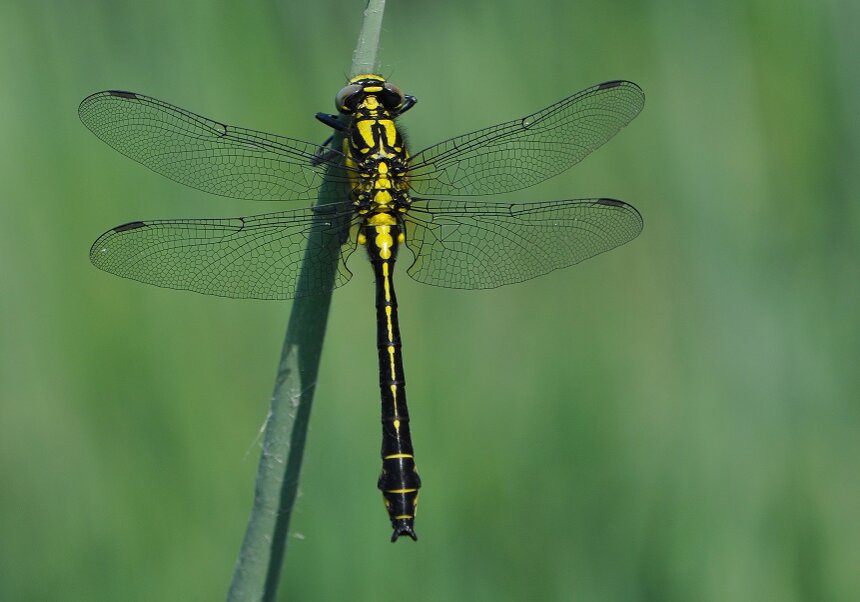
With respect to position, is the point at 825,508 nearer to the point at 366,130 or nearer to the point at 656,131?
the point at 656,131

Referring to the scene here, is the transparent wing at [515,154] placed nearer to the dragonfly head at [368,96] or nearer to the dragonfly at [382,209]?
the dragonfly at [382,209]

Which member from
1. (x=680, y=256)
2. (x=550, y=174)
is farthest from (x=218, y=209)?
(x=680, y=256)

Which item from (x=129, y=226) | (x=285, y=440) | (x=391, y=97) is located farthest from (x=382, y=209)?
(x=285, y=440)

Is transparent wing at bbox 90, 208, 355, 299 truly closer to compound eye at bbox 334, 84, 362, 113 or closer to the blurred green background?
compound eye at bbox 334, 84, 362, 113

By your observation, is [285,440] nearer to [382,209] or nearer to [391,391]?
[391,391]

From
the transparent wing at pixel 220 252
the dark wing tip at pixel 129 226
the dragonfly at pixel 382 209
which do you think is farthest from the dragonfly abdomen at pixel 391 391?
the dark wing tip at pixel 129 226

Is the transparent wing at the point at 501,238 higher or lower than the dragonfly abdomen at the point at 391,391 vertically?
higher
